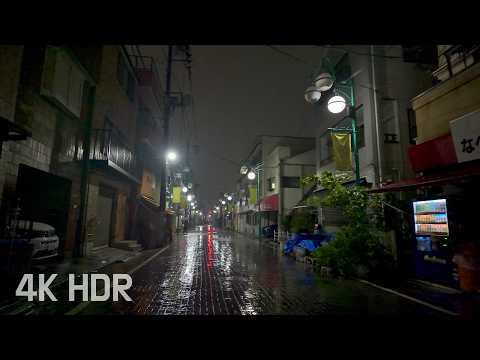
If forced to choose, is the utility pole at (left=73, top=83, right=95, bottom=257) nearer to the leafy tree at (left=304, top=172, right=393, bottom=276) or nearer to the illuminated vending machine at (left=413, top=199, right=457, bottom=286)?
the leafy tree at (left=304, top=172, right=393, bottom=276)

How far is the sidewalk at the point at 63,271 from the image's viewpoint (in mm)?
5668

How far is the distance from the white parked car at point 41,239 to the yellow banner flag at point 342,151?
12.0m

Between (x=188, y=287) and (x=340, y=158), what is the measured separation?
28.7 feet

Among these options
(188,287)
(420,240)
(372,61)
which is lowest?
(188,287)

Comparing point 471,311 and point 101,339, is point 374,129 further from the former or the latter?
point 101,339

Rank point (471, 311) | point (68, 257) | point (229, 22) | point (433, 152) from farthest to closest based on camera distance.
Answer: point (68, 257) → point (433, 152) → point (471, 311) → point (229, 22)

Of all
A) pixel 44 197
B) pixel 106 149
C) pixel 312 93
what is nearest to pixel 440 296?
pixel 312 93

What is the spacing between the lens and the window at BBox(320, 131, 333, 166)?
1879 cm

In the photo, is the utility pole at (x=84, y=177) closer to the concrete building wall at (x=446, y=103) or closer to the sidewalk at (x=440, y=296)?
the sidewalk at (x=440, y=296)

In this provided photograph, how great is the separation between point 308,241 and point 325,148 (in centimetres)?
799

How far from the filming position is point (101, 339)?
12.6ft

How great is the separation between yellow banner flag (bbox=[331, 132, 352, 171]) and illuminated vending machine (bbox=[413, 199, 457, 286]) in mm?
3721

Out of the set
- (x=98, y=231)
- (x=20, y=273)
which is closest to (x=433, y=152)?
(x=20, y=273)

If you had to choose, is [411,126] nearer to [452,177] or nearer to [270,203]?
[452,177]
